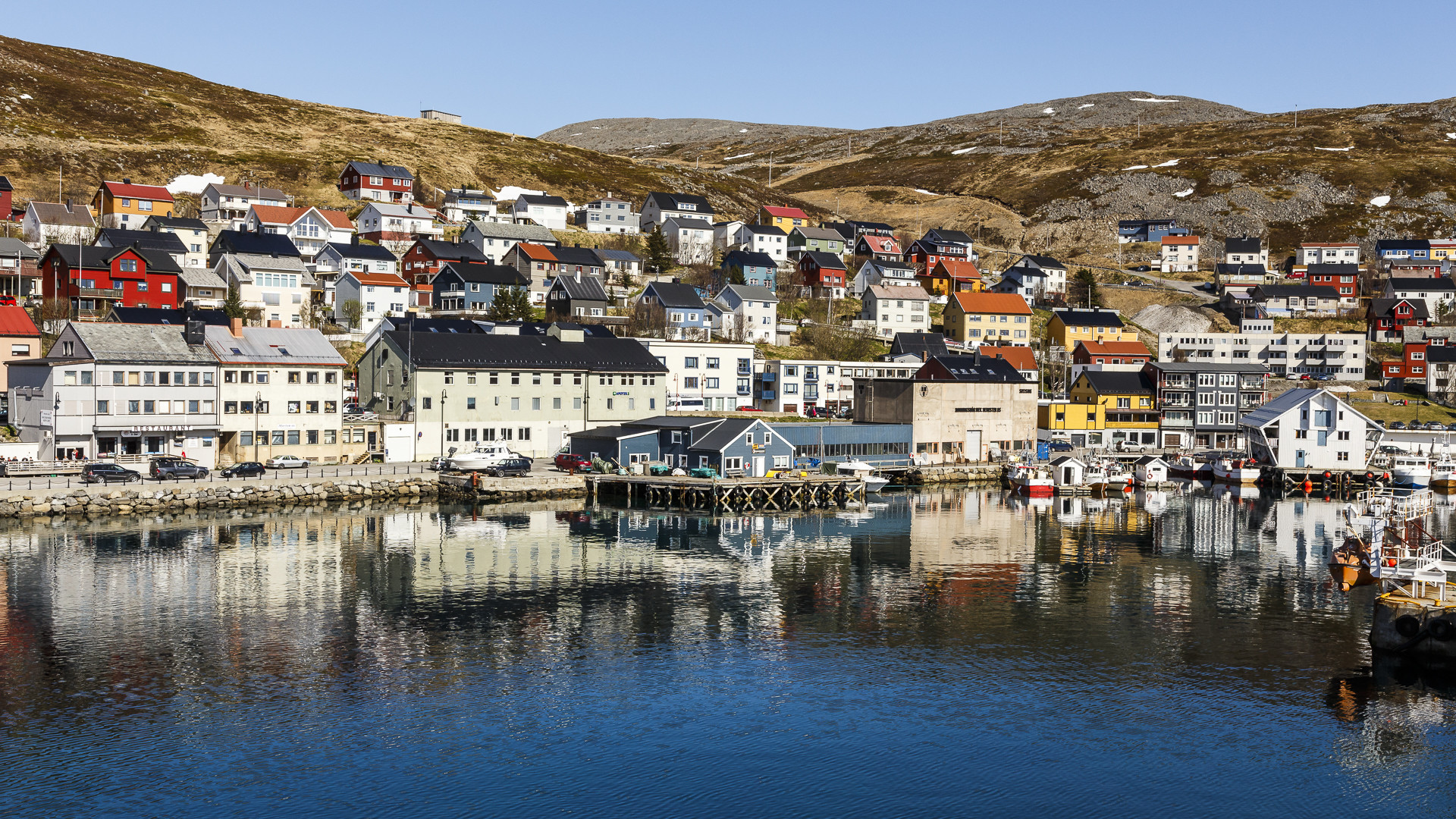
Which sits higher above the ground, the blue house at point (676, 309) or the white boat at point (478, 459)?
the blue house at point (676, 309)

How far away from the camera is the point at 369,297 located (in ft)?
347

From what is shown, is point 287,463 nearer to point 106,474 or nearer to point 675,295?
point 106,474

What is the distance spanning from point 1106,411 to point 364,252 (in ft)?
231

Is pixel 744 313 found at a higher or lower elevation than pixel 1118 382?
higher

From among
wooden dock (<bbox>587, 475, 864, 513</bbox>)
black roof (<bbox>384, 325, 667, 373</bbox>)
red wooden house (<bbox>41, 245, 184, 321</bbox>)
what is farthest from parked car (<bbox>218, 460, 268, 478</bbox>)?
red wooden house (<bbox>41, 245, 184, 321</bbox>)

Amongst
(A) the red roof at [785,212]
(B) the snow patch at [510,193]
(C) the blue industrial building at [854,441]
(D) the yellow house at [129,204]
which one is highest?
(B) the snow patch at [510,193]

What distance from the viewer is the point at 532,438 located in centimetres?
8188

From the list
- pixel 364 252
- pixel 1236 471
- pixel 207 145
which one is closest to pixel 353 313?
pixel 364 252

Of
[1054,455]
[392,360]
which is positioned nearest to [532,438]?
[392,360]

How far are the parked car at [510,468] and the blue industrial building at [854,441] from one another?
16.4 metres

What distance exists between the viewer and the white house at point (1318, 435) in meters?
87.5

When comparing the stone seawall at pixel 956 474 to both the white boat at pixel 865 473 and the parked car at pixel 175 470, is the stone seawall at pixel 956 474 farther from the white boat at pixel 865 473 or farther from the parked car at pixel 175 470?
the parked car at pixel 175 470

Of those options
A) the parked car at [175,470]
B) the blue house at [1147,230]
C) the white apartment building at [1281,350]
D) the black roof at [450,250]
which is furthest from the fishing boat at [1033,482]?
the blue house at [1147,230]

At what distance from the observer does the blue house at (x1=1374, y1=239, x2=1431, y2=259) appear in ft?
538
